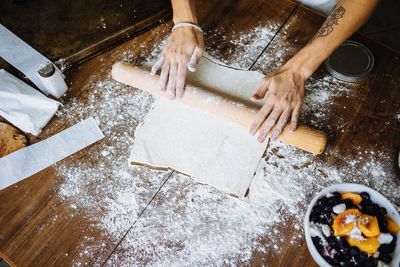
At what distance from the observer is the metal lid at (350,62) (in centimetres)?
165

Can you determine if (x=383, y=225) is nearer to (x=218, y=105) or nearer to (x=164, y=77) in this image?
(x=218, y=105)

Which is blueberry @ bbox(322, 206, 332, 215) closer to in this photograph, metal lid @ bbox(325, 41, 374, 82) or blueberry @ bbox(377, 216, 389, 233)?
blueberry @ bbox(377, 216, 389, 233)

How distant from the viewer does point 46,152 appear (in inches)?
59.3

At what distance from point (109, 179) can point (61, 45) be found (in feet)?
2.56

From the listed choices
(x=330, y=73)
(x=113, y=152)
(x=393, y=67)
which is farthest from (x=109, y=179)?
(x=393, y=67)

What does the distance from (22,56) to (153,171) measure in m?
0.88

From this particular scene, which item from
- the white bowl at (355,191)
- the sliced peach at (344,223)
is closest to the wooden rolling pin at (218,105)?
the white bowl at (355,191)

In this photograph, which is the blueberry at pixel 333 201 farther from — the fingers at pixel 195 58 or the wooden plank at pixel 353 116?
the fingers at pixel 195 58

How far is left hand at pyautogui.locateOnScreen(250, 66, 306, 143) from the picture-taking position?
1.46 m

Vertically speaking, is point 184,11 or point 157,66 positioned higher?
point 184,11

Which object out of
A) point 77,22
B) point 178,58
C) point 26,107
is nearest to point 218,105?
point 178,58

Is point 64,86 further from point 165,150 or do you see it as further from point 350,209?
point 350,209

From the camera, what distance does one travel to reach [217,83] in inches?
65.1

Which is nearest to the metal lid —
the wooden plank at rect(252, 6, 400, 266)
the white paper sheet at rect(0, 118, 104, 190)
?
the wooden plank at rect(252, 6, 400, 266)
